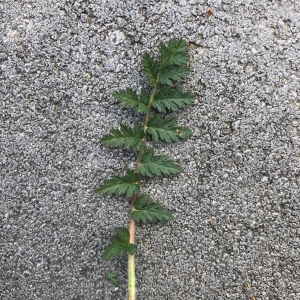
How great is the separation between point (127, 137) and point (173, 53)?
37 centimetres

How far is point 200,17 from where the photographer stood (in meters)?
1.99

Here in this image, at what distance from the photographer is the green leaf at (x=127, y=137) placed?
1.90 metres

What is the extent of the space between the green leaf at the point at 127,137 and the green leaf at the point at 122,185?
11 centimetres

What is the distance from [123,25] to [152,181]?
661mm

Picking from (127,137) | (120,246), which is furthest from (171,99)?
(120,246)

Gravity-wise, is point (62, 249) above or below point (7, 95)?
below

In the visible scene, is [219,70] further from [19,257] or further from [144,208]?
[19,257]

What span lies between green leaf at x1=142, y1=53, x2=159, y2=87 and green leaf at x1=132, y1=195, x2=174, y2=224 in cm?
47

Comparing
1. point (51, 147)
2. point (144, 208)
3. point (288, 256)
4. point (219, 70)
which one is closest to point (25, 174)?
point (51, 147)

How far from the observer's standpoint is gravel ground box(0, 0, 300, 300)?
6.49ft

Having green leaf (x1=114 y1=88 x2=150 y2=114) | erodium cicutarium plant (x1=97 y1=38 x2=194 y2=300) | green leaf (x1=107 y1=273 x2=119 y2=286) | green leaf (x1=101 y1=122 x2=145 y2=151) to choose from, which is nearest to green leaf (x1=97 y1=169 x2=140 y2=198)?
erodium cicutarium plant (x1=97 y1=38 x2=194 y2=300)

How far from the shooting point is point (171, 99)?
1.89 metres

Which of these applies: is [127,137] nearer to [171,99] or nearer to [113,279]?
[171,99]

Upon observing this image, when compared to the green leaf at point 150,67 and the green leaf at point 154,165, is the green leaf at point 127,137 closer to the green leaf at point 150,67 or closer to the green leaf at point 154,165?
the green leaf at point 154,165
